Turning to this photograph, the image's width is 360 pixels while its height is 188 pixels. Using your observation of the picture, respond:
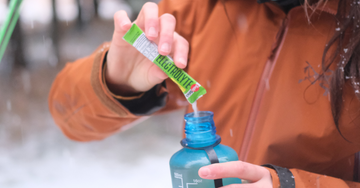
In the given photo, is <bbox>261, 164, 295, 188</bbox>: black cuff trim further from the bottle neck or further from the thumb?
the thumb

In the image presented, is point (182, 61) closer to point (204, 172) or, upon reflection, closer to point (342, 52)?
point (204, 172)

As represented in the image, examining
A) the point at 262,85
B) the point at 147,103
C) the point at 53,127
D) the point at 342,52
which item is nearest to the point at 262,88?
the point at 262,85

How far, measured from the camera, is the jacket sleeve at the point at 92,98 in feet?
1.65

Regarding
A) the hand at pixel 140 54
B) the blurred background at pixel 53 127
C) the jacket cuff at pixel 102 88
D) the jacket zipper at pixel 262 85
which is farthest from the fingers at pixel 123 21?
the blurred background at pixel 53 127

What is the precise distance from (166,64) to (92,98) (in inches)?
10.1

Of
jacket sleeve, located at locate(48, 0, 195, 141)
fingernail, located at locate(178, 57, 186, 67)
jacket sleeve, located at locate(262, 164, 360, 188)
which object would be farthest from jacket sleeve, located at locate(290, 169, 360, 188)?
jacket sleeve, located at locate(48, 0, 195, 141)

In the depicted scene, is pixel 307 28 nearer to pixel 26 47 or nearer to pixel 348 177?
pixel 348 177

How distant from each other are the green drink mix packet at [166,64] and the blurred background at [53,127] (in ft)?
3.77

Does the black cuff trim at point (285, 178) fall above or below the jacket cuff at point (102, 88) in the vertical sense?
below

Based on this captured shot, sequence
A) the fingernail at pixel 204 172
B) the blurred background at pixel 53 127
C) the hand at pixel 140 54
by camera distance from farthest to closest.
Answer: the blurred background at pixel 53 127 < the hand at pixel 140 54 < the fingernail at pixel 204 172

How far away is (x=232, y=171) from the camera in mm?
248

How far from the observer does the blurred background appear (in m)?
1.42

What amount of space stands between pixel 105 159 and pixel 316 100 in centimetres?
145

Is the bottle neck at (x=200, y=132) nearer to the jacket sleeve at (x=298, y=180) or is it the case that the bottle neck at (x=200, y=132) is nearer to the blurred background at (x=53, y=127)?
the jacket sleeve at (x=298, y=180)
